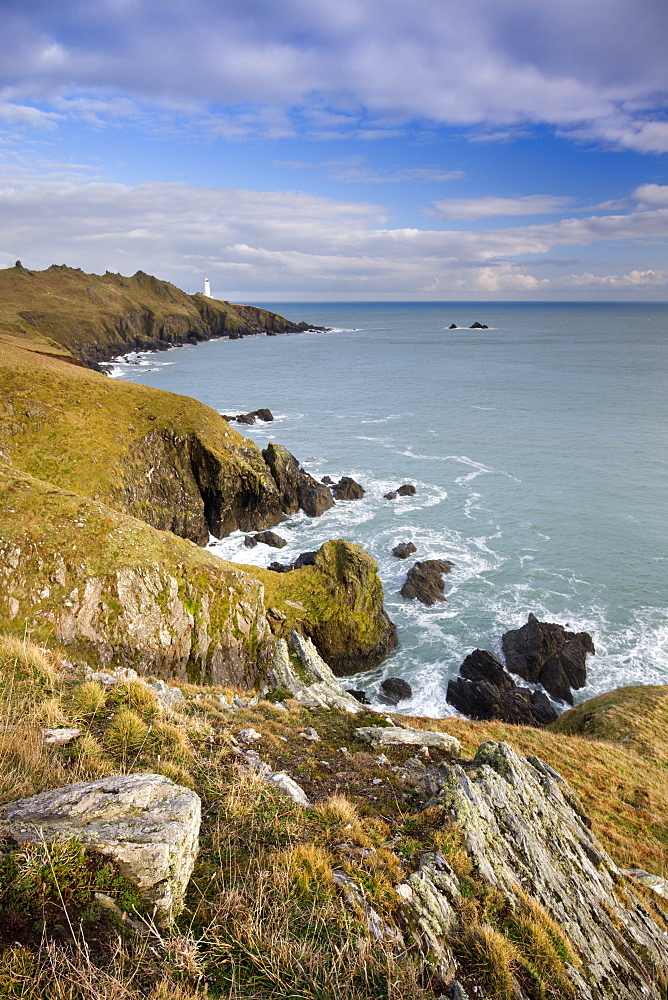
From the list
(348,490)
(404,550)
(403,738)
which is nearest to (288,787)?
(403,738)

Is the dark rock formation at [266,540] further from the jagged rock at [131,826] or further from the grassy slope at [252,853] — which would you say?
the jagged rock at [131,826]

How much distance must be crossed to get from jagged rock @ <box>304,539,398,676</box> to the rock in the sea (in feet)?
14.6

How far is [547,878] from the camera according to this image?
866cm

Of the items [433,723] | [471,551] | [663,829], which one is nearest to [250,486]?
[471,551]

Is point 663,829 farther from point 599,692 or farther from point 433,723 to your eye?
point 599,692

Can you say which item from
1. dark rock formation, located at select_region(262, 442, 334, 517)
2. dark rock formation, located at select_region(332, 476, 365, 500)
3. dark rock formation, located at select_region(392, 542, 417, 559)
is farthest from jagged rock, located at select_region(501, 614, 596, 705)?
dark rock formation, located at select_region(332, 476, 365, 500)

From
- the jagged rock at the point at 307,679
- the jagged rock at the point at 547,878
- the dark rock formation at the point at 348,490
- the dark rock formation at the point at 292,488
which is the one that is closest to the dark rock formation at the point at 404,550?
the dark rock formation at the point at 292,488

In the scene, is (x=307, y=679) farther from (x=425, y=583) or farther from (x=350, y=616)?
(x=425, y=583)

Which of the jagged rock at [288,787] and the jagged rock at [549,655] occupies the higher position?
the jagged rock at [288,787]

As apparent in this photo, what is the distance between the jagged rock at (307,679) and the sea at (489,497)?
800cm

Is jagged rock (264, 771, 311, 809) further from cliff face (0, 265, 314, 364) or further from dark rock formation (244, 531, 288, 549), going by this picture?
cliff face (0, 265, 314, 364)

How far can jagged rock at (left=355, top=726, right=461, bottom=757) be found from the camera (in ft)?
38.0

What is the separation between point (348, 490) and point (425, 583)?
58.4 ft

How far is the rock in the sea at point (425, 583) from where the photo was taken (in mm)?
35812
